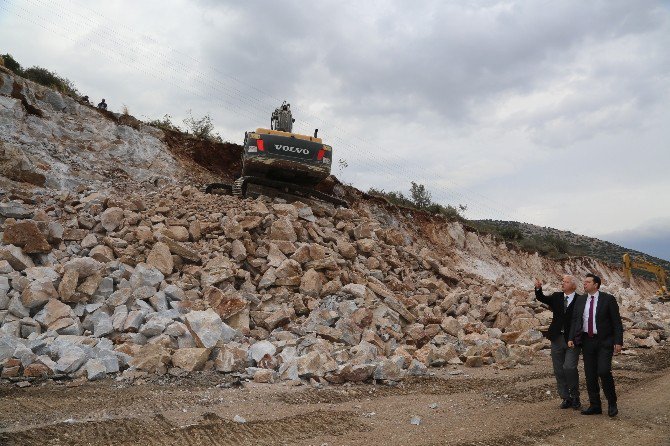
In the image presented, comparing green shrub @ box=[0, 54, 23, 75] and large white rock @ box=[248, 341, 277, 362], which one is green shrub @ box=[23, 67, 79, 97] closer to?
green shrub @ box=[0, 54, 23, 75]

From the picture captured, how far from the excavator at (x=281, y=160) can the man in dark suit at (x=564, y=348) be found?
7.29m

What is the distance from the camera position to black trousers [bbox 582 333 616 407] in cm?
478

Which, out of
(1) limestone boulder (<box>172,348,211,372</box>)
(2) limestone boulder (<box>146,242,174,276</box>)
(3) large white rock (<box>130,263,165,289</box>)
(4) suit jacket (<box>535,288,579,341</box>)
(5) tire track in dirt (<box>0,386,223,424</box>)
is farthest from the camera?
(2) limestone boulder (<box>146,242,174,276</box>)

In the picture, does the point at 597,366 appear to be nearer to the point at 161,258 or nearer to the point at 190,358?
the point at 190,358

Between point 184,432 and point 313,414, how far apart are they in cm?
125

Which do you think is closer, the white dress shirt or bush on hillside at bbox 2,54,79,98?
the white dress shirt

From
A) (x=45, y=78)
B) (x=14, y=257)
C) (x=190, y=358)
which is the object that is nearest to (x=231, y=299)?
(x=190, y=358)

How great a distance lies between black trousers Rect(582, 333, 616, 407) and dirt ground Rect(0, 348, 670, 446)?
22 centimetres

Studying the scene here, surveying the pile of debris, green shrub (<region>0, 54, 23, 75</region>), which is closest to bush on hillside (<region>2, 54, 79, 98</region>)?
green shrub (<region>0, 54, 23, 75</region>)

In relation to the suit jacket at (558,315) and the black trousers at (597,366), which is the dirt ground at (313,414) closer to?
the black trousers at (597,366)

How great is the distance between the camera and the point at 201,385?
565 cm

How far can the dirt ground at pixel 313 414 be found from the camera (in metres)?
4.08

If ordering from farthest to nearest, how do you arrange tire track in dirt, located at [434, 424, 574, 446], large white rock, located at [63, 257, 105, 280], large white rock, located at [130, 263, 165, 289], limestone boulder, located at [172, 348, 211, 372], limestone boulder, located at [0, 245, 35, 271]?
large white rock, located at [130, 263, 165, 289]
limestone boulder, located at [0, 245, 35, 271]
large white rock, located at [63, 257, 105, 280]
limestone boulder, located at [172, 348, 211, 372]
tire track in dirt, located at [434, 424, 574, 446]

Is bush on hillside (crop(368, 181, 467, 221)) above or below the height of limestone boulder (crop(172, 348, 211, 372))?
above
